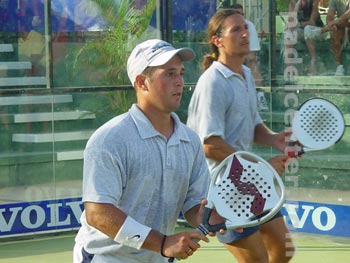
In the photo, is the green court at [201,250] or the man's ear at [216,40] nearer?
the man's ear at [216,40]

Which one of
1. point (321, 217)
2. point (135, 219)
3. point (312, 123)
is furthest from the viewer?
point (321, 217)

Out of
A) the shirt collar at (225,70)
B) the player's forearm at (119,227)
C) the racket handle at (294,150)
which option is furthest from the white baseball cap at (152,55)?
the shirt collar at (225,70)

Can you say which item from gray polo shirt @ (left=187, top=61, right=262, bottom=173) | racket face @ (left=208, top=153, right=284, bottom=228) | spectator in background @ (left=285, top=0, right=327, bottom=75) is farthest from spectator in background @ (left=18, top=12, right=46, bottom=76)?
racket face @ (left=208, top=153, right=284, bottom=228)

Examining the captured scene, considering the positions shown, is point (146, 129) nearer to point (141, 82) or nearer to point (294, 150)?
point (141, 82)

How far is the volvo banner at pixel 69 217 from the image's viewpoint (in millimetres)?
9180

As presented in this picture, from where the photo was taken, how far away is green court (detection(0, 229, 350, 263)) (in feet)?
27.6

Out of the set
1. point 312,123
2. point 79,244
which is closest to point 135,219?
point 79,244

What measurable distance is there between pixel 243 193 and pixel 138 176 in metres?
0.38

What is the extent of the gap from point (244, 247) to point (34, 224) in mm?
4045

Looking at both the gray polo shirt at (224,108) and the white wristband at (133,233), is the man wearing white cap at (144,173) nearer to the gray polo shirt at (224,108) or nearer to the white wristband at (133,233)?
the white wristband at (133,233)

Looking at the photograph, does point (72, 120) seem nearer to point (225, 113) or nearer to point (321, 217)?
point (321, 217)

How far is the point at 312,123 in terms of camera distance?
538cm

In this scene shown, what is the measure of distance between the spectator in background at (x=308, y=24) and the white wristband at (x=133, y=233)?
595 cm

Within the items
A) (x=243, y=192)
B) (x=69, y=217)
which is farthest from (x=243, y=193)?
(x=69, y=217)
